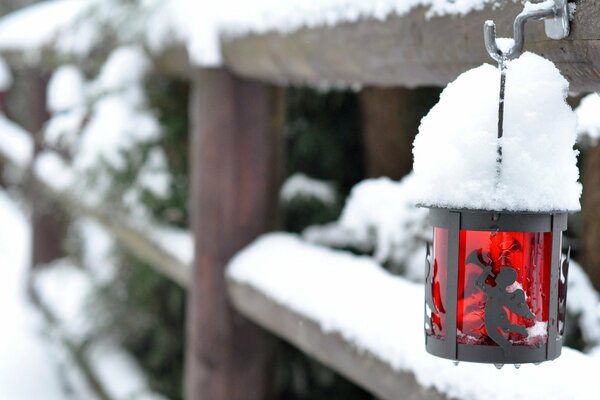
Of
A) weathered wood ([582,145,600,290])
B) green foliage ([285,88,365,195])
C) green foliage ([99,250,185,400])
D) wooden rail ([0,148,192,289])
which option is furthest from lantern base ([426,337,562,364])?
green foliage ([99,250,185,400])

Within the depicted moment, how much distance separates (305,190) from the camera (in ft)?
10.3

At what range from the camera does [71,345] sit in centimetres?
451

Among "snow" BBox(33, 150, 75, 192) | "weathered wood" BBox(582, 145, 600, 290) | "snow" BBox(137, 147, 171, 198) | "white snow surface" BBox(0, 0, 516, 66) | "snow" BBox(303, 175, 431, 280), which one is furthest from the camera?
"snow" BBox(33, 150, 75, 192)

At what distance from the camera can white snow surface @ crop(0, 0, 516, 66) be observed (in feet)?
5.63

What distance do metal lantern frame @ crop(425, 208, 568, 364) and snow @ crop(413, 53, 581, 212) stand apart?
0.03m

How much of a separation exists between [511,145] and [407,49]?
56 centimetres

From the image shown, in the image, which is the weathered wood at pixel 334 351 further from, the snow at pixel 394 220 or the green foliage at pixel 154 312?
the green foliage at pixel 154 312

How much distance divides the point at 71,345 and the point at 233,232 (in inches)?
81.1

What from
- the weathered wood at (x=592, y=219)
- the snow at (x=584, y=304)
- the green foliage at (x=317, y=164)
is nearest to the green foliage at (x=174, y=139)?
the green foliage at (x=317, y=164)

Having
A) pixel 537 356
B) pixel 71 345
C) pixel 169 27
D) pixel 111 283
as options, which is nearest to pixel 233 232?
pixel 169 27

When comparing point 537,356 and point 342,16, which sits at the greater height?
point 342,16

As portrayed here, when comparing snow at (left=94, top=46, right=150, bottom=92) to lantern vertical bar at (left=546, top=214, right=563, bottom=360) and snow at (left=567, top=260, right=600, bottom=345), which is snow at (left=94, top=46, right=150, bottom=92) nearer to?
snow at (left=567, top=260, right=600, bottom=345)

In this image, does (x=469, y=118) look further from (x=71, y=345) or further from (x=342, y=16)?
(x=71, y=345)

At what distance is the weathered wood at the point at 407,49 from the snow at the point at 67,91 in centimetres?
155
